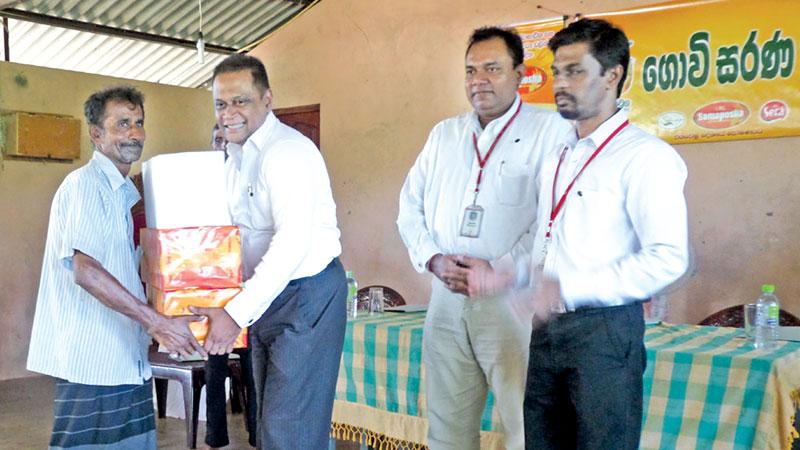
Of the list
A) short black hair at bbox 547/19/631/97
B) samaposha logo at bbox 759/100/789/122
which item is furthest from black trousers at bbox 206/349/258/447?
samaposha logo at bbox 759/100/789/122

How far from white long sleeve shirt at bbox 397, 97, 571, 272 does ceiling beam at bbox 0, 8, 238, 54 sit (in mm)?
5331

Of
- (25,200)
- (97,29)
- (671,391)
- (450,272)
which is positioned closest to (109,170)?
(450,272)

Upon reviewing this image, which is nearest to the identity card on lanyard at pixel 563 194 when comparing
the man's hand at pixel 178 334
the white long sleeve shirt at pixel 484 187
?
the white long sleeve shirt at pixel 484 187

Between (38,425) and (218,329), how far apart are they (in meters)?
3.44

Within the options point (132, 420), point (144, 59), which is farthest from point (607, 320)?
point (144, 59)

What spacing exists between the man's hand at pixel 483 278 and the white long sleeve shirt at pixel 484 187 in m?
0.11

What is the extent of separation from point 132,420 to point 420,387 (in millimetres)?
1145

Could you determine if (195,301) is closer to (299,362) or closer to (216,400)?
(299,362)

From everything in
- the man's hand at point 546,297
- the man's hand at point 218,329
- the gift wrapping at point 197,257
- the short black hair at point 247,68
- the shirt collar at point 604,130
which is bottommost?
the man's hand at point 218,329

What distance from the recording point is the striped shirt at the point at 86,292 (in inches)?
88.0

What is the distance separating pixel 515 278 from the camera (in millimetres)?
2209

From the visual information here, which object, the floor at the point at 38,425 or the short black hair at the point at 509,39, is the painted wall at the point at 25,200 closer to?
the floor at the point at 38,425

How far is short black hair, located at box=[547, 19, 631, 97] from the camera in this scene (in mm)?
1939

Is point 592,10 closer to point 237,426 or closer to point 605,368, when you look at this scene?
point 237,426
